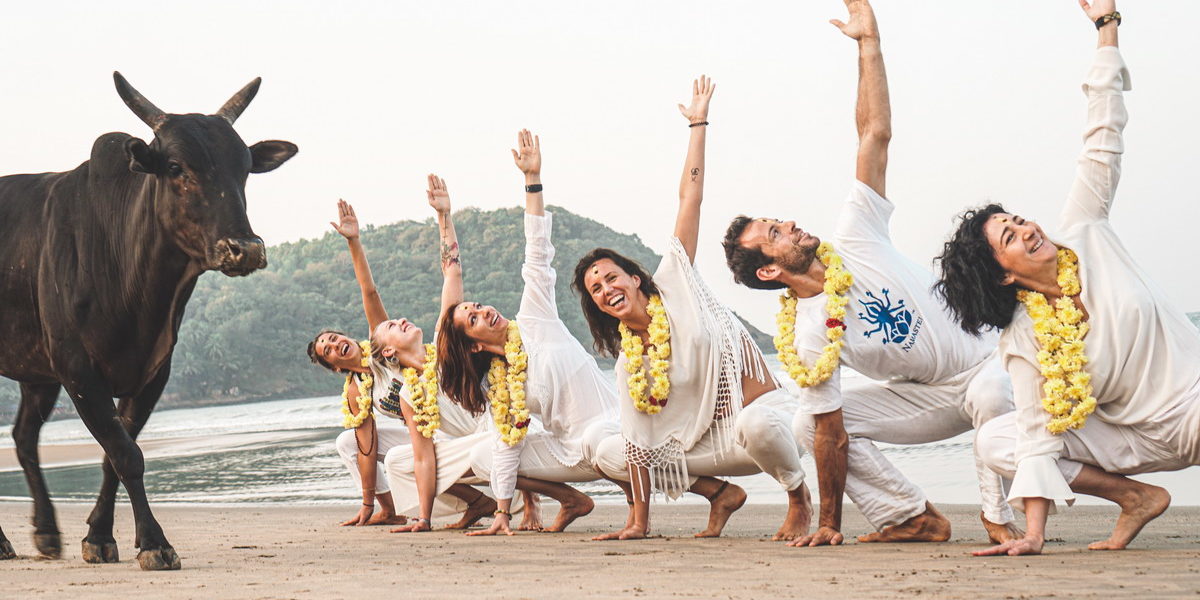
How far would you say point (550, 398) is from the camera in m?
7.96

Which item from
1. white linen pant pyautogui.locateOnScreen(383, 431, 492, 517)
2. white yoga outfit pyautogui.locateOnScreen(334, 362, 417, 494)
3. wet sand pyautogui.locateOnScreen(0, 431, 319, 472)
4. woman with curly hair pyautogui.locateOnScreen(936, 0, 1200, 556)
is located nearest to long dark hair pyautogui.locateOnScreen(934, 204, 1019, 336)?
woman with curly hair pyautogui.locateOnScreen(936, 0, 1200, 556)

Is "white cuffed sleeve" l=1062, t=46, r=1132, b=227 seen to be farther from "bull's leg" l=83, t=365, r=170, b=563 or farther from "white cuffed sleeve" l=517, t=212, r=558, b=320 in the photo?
A: "bull's leg" l=83, t=365, r=170, b=563

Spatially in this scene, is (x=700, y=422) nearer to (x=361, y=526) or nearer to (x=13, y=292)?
(x=361, y=526)

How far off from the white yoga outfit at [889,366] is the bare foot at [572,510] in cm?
199

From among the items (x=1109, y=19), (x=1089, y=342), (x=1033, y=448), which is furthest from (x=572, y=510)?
(x=1109, y=19)

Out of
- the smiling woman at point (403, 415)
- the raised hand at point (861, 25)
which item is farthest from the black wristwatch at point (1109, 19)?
the smiling woman at point (403, 415)

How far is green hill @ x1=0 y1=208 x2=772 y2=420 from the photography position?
63219mm

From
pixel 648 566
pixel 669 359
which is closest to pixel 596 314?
pixel 669 359

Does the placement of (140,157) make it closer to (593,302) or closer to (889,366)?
(593,302)

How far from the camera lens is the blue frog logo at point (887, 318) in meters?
6.46

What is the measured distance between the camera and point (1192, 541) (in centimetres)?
600

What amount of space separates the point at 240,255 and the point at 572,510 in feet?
9.81

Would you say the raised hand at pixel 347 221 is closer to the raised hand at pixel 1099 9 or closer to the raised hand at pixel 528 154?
the raised hand at pixel 528 154

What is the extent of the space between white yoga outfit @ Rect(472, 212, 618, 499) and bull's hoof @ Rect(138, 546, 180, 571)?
226cm
